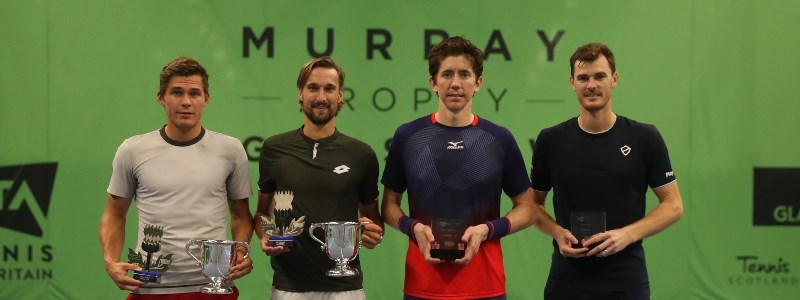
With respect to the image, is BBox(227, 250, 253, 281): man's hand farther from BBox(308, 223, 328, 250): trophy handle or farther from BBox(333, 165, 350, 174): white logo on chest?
BBox(333, 165, 350, 174): white logo on chest

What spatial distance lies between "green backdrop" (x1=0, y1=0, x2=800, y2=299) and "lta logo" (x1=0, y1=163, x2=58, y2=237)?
0.01 meters

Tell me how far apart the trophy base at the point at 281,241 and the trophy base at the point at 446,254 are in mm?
660

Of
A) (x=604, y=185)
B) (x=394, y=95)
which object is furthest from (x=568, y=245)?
(x=394, y=95)

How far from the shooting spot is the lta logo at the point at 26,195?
7.17 m

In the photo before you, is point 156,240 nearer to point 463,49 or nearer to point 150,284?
point 150,284

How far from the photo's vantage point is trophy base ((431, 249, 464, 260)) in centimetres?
389

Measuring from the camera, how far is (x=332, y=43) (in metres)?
7.27

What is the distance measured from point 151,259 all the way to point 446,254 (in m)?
1.33

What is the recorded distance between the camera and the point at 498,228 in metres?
4.05

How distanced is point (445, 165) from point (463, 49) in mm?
570

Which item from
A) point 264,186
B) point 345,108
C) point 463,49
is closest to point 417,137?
point 463,49

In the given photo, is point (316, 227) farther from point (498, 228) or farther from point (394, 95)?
point (394, 95)

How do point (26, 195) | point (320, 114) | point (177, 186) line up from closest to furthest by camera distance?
point (177, 186), point (320, 114), point (26, 195)

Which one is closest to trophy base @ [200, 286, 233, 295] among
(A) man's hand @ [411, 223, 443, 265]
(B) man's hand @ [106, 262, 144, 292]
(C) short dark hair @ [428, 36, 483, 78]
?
(B) man's hand @ [106, 262, 144, 292]
